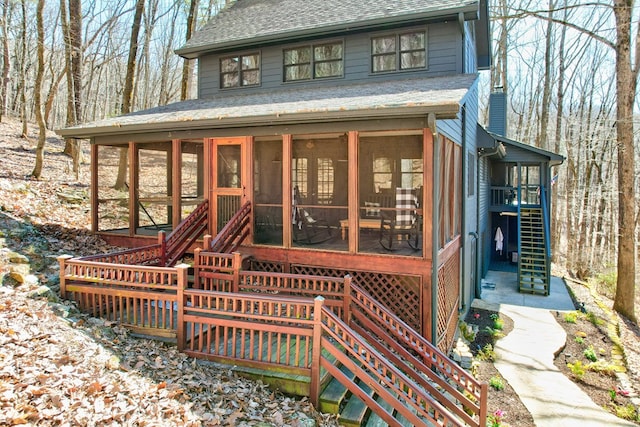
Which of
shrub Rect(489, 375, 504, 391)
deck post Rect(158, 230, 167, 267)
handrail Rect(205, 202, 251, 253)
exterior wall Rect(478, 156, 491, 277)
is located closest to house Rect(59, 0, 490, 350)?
handrail Rect(205, 202, 251, 253)

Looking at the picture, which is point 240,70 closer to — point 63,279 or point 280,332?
point 63,279

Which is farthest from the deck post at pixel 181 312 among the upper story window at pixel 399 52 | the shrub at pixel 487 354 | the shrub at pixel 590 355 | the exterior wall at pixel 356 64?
the shrub at pixel 590 355

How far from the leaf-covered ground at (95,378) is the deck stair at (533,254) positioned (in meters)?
10.5

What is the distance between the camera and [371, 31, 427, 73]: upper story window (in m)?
9.48

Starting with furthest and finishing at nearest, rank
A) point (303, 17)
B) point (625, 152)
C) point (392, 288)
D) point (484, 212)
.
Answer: point (484, 212) → point (625, 152) → point (303, 17) → point (392, 288)

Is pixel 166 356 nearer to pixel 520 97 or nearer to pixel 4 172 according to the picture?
pixel 4 172

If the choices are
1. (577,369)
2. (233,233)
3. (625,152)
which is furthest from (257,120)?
(625,152)

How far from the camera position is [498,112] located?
655 inches

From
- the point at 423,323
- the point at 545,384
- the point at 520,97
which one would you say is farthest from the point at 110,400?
the point at 520,97

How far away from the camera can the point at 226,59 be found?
11641mm

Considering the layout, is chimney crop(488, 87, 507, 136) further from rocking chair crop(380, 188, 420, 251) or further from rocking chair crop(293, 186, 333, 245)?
rocking chair crop(293, 186, 333, 245)

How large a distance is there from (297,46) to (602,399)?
964cm

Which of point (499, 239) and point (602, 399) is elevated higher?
point (499, 239)

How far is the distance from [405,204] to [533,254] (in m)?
7.35
